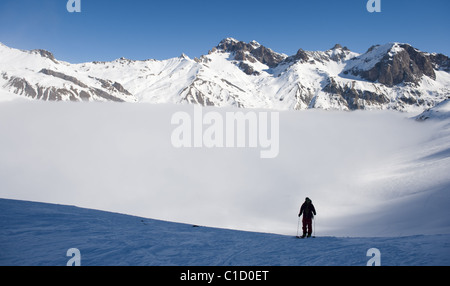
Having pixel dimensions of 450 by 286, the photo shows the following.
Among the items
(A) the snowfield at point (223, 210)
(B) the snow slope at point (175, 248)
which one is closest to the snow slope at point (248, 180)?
(A) the snowfield at point (223, 210)

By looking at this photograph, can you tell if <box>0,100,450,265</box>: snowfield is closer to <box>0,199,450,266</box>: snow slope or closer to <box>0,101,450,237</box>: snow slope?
<box>0,199,450,266</box>: snow slope

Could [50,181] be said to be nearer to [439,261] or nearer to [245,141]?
[245,141]

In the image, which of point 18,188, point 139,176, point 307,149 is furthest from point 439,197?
point 18,188

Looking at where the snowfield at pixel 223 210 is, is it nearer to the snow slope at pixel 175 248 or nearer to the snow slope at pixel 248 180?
the snow slope at pixel 175 248

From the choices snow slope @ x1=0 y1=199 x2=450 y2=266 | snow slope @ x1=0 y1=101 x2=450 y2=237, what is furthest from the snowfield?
snow slope @ x1=0 y1=101 x2=450 y2=237

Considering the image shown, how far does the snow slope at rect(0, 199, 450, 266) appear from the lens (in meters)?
9.18

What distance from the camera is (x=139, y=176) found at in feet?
396

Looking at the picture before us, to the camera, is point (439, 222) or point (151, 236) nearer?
point (151, 236)

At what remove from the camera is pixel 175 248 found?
1108 cm

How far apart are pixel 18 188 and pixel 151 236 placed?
149732 millimetres

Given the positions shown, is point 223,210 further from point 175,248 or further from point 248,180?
point 248,180

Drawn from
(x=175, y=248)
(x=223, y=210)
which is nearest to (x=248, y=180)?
(x=223, y=210)
